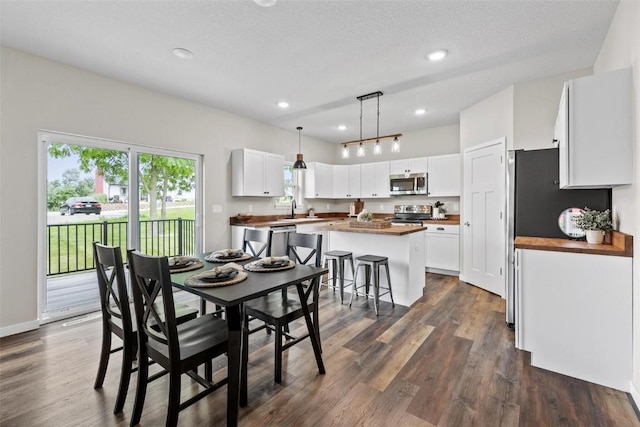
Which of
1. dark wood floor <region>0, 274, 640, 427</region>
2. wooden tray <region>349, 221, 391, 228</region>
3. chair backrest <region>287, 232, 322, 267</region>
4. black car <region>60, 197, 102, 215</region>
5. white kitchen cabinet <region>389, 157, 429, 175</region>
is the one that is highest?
white kitchen cabinet <region>389, 157, 429, 175</region>

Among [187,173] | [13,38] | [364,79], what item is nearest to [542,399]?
[364,79]

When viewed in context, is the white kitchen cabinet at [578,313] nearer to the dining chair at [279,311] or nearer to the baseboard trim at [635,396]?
the baseboard trim at [635,396]

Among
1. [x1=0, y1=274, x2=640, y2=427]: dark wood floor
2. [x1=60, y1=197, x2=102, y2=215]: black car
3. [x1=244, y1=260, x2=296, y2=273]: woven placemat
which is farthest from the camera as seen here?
[x1=60, y1=197, x2=102, y2=215]: black car

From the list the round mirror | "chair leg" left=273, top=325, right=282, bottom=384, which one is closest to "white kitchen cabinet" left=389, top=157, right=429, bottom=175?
the round mirror

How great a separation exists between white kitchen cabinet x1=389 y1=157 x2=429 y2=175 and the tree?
12.3 feet

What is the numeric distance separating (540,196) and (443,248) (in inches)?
96.1

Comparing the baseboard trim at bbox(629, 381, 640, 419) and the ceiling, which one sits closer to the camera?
the baseboard trim at bbox(629, 381, 640, 419)

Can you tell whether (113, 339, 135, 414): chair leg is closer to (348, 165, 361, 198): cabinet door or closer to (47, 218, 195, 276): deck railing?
(47, 218, 195, 276): deck railing

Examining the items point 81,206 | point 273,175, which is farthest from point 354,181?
point 81,206

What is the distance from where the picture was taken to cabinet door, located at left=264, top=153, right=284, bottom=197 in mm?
5090

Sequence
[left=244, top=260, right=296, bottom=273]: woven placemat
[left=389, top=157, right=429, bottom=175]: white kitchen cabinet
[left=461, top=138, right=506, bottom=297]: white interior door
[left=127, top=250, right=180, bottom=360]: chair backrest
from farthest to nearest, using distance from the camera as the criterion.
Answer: [left=389, top=157, right=429, bottom=175]: white kitchen cabinet < [left=461, top=138, right=506, bottom=297]: white interior door < [left=244, top=260, right=296, bottom=273]: woven placemat < [left=127, top=250, right=180, bottom=360]: chair backrest

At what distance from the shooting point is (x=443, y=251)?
4.95 meters

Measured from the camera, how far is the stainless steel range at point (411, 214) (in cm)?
564

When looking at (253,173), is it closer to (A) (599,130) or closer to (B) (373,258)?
(B) (373,258)
